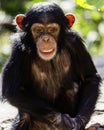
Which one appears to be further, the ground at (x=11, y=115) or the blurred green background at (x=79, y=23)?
the blurred green background at (x=79, y=23)

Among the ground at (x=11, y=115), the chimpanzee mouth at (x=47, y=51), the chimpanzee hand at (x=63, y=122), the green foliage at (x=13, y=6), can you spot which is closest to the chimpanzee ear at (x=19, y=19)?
the chimpanzee mouth at (x=47, y=51)

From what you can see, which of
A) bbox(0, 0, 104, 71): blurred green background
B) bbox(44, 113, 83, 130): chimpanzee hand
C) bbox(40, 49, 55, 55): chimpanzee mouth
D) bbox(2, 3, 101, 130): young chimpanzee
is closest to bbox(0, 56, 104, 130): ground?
bbox(2, 3, 101, 130): young chimpanzee

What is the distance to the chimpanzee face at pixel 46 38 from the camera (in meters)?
3.92

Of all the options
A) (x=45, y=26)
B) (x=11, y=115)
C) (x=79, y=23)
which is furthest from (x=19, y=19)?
(x=79, y=23)

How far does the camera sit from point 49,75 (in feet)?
13.7

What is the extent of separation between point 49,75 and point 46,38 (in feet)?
1.16

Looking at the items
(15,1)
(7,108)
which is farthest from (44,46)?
(15,1)

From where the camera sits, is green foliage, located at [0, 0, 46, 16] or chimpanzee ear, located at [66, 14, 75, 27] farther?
green foliage, located at [0, 0, 46, 16]

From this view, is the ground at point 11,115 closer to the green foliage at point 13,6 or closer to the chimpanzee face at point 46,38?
the chimpanzee face at point 46,38

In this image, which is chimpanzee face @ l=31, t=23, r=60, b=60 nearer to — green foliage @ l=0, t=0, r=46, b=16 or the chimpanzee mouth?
the chimpanzee mouth

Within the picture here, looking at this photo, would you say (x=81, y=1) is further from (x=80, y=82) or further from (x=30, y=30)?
(x=80, y=82)

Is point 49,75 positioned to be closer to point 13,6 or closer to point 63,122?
point 63,122

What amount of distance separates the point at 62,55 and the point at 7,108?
42.8 inches

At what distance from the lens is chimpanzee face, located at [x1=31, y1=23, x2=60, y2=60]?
3920mm
